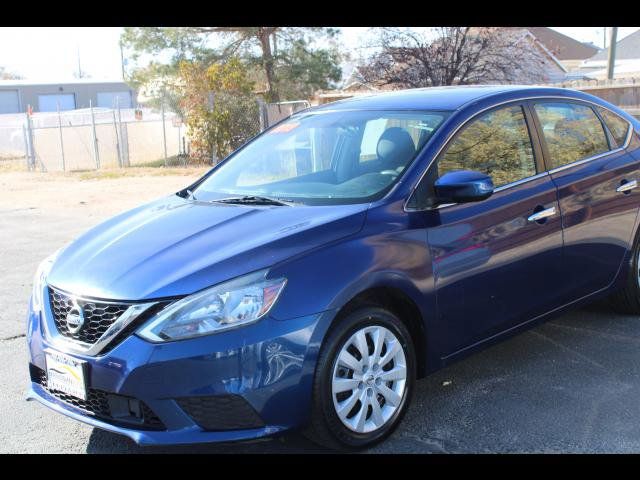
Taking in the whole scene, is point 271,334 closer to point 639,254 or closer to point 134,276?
point 134,276

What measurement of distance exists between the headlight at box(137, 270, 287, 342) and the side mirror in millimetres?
1155

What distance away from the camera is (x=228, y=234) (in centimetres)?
369

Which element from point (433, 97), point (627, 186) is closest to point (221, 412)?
point (433, 97)

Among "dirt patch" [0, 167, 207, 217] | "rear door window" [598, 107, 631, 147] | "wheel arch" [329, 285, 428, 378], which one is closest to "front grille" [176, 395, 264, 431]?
"wheel arch" [329, 285, 428, 378]

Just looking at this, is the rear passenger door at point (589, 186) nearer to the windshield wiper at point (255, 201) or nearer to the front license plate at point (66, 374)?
the windshield wiper at point (255, 201)

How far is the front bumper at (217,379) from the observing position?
3186 millimetres

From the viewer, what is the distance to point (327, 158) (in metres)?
4.58

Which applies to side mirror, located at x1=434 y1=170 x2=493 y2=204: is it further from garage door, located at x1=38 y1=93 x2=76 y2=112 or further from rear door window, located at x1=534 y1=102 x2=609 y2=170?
garage door, located at x1=38 y1=93 x2=76 y2=112

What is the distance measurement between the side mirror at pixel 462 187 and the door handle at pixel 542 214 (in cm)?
54

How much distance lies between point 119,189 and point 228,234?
13.0m

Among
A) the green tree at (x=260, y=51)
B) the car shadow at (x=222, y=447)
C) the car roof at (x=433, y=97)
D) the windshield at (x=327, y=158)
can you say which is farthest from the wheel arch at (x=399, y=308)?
the green tree at (x=260, y=51)

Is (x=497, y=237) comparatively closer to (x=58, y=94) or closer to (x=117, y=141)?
(x=117, y=141)

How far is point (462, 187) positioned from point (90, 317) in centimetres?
195

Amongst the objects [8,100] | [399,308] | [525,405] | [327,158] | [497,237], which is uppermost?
[8,100]
